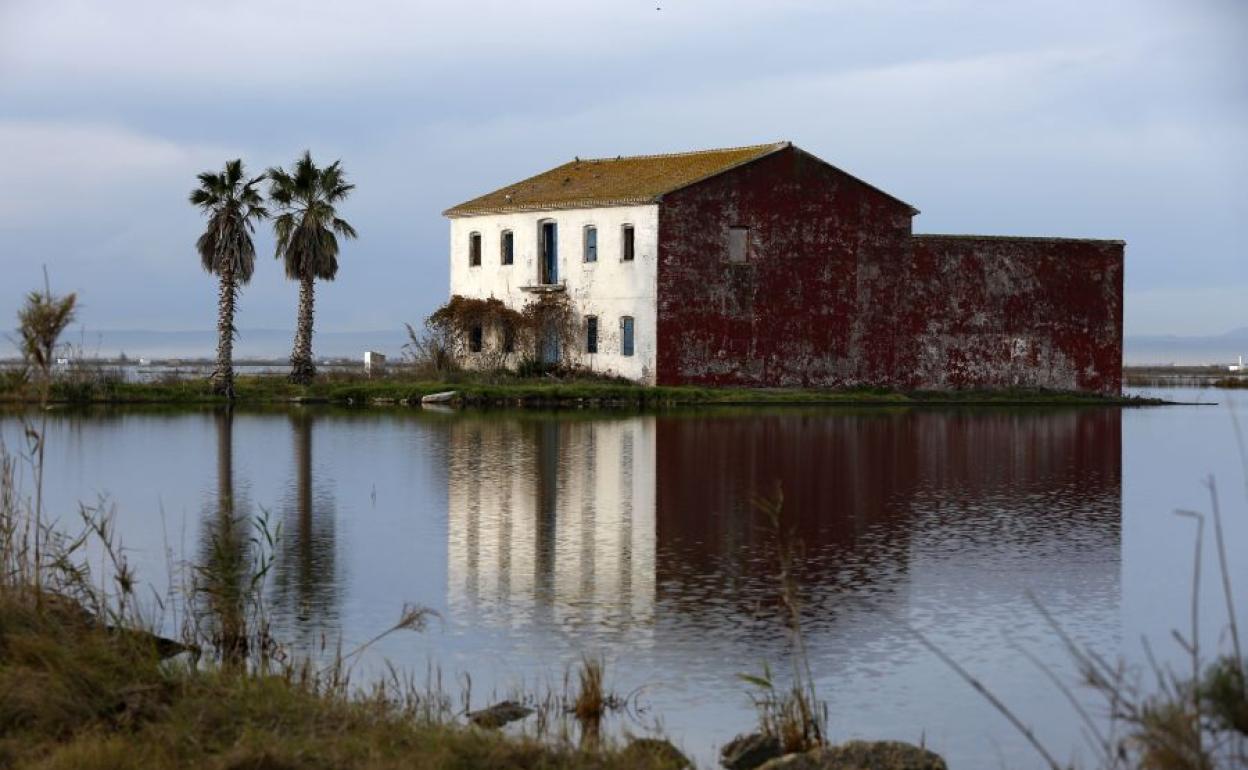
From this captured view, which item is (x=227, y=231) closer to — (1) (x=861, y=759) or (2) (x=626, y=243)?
(2) (x=626, y=243)

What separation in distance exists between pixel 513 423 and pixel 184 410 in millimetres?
11541

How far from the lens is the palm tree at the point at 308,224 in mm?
54406

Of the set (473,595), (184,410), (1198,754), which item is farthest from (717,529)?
(184,410)

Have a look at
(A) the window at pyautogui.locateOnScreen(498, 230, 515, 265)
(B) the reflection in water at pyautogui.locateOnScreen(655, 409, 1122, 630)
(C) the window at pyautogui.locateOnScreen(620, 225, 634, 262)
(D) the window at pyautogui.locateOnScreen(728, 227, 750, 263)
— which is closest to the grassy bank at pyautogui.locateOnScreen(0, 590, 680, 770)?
(B) the reflection in water at pyautogui.locateOnScreen(655, 409, 1122, 630)

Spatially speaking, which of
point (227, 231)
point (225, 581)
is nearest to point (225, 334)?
point (227, 231)

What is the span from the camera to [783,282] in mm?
53625

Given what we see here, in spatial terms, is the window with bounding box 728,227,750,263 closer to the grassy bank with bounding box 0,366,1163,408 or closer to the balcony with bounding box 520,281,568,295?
the grassy bank with bounding box 0,366,1163,408

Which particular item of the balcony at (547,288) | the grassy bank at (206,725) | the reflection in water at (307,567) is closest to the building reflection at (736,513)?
the reflection in water at (307,567)

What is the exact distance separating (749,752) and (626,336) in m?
43.4

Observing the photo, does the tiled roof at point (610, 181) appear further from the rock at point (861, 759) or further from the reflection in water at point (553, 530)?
the rock at point (861, 759)

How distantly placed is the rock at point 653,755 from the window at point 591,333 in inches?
1760

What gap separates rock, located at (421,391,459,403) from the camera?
51.5 meters

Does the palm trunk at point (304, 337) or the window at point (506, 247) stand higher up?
the window at point (506, 247)

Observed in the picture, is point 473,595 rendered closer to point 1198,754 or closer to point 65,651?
point 65,651
